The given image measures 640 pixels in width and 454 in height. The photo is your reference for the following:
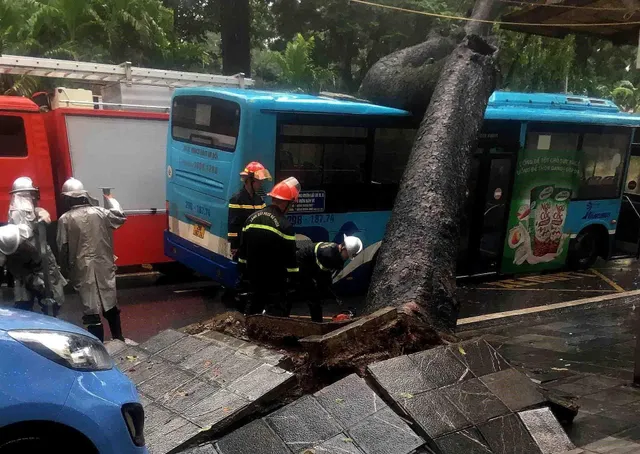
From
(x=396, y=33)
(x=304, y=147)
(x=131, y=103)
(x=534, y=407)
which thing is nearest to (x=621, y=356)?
(x=534, y=407)

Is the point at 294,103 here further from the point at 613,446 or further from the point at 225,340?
the point at 613,446

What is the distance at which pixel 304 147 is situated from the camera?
26.7ft

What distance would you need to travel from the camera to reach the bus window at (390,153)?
879 centimetres

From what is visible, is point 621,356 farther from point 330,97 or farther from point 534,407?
point 330,97

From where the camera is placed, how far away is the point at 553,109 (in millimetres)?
10625

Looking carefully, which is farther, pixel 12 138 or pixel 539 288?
pixel 539 288

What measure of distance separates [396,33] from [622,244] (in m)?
12.7

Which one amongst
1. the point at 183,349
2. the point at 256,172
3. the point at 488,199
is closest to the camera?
the point at 183,349

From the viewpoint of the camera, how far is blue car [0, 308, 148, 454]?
100.0 inches

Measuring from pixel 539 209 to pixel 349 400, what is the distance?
7.51 m

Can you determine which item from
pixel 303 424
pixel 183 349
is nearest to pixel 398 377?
pixel 303 424

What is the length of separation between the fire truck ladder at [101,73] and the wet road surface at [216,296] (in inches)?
126

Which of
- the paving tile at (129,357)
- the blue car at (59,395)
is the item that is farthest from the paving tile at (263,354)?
the blue car at (59,395)

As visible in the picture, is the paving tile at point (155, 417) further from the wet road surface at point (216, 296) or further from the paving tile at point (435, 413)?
the wet road surface at point (216, 296)
